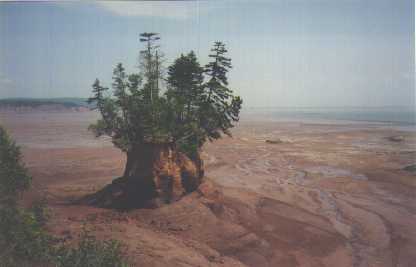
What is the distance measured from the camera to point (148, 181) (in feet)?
73.7

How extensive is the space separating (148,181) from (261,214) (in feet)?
27.9

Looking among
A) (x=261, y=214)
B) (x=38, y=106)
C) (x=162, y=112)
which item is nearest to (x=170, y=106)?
→ (x=162, y=112)

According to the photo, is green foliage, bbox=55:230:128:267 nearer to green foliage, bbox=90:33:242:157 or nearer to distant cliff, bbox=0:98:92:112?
green foliage, bbox=90:33:242:157

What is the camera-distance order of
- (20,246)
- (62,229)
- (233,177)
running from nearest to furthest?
(20,246), (62,229), (233,177)

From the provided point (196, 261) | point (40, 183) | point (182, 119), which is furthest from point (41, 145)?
point (196, 261)

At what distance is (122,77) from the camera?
22797mm

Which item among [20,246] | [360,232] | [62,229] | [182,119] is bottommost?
[360,232]

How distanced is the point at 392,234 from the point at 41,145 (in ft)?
169

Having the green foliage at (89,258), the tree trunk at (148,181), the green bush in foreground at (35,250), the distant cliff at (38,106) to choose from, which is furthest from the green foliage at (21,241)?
the distant cliff at (38,106)

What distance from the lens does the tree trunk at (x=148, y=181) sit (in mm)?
22484

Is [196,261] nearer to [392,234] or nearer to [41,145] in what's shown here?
[392,234]

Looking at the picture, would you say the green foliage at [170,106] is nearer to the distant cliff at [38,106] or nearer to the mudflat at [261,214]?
the mudflat at [261,214]

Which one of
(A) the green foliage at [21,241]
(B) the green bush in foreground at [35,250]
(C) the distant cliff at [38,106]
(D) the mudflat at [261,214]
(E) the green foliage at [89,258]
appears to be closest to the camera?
(E) the green foliage at [89,258]

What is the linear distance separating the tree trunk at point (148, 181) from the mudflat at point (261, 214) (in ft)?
2.98
